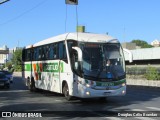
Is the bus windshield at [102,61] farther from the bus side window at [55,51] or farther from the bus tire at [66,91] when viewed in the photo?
the bus side window at [55,51]

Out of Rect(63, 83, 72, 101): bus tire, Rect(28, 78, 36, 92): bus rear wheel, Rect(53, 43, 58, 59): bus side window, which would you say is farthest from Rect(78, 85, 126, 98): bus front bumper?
Rect(28, 78, 36, 92): bus rear wheel

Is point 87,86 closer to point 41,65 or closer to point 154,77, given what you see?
point 41,65

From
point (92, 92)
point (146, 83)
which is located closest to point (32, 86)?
point (92, 92)

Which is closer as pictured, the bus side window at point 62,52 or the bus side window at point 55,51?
the bus side window at point 62,52

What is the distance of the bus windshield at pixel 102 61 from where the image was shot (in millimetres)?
18156

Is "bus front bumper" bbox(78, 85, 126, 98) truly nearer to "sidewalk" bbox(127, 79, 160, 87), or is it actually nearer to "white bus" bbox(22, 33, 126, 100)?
"white bus" bbox(22, 33, 126, 100)

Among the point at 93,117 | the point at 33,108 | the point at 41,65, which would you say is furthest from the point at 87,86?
the point at 41,65

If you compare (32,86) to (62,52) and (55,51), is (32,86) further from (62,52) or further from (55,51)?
(62,52)

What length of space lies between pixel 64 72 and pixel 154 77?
1001 inches

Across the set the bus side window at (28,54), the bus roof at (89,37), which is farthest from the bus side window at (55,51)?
the bus side window at (28,54)

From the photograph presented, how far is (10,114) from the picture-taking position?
1447 centimetres

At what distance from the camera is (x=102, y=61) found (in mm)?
18328

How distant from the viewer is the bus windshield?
18156 mm

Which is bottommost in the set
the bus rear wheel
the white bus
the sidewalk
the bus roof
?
the sidewalk
